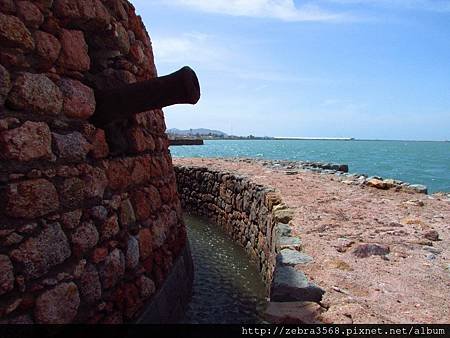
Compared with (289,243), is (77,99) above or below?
above

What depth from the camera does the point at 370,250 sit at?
3.64 m

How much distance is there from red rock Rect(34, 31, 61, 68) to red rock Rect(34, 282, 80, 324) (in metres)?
1.29

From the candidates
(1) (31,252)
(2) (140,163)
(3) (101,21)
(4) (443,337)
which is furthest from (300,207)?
(1) (31,252)

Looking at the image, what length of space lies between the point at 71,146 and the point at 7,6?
818 millimetres

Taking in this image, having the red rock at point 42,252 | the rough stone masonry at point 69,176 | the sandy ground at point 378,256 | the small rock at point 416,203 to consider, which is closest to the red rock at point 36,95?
the rough stone masonry at point 69,176

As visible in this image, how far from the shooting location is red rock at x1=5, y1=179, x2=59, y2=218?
1.85 metres

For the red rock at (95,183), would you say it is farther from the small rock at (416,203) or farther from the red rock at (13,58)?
the small rock at (416,203)

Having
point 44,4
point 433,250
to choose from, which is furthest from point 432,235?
point 44,4

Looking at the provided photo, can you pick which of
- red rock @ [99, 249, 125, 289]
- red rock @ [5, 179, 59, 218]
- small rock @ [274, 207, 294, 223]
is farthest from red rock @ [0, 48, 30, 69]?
small rock @ [274, 207, 294, 223]

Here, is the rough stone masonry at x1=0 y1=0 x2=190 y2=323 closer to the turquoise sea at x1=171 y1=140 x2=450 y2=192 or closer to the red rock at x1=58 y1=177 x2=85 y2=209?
the red rock at x1=58 y1=177 x2=85 y2=209

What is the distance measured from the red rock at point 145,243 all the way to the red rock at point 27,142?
119 centimetres

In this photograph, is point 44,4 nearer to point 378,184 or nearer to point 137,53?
point 137,53

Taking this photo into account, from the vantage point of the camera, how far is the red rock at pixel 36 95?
1.94 m

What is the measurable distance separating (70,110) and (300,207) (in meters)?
4.13
